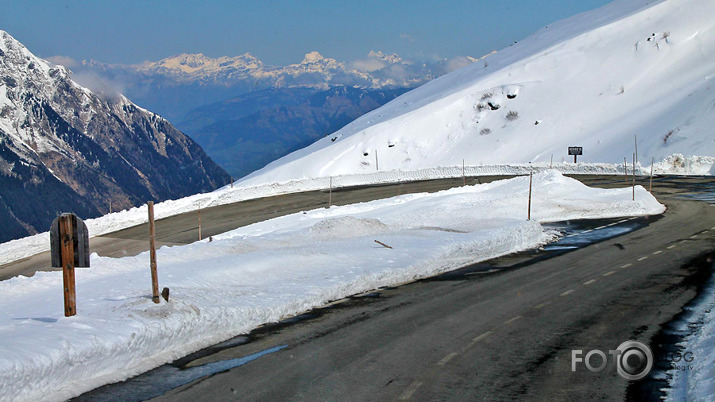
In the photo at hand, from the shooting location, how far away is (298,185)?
2169 inches

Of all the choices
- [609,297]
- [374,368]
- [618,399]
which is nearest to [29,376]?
[374,368]

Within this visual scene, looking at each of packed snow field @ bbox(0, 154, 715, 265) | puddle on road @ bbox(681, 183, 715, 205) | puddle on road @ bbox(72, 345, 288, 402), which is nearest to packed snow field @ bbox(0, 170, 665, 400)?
puddle on road @ bbox(72, 345, 288, 402)

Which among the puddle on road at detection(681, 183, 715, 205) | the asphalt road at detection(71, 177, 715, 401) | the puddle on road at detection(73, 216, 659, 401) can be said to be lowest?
the asphalt road at detection(71, 177, 715, 401)

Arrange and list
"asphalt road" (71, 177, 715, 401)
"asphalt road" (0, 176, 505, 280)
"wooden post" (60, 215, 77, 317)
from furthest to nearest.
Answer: "asphalt road" (0, 176, 505, 280) → "wooden post" (60, 215, 77, 317) → "asphalt road" (71, 177, 715, 401)

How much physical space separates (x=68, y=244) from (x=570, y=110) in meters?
89.3

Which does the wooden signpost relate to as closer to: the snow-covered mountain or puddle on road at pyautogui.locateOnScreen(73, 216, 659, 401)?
puddle on road at pyautogui.locateOnScreen(73, 216, 659, 401)

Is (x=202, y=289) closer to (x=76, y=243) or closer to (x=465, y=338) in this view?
(x=76, y=243)

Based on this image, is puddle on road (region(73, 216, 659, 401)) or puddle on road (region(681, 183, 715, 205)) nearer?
puddle on road (region(73, 216, 659, 401))

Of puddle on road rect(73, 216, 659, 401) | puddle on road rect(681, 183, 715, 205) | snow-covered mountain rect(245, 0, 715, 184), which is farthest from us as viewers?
snow-covered mountain rect(245, 0, 715, 184)

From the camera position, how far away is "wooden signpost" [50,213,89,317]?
33.4 feet

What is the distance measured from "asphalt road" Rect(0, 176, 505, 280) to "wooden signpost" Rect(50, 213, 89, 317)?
757 inches

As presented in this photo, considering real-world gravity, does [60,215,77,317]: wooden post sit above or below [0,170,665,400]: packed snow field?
above

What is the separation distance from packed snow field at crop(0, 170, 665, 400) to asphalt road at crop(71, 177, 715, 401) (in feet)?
1.79

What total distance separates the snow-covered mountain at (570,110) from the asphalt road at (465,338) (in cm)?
5804
